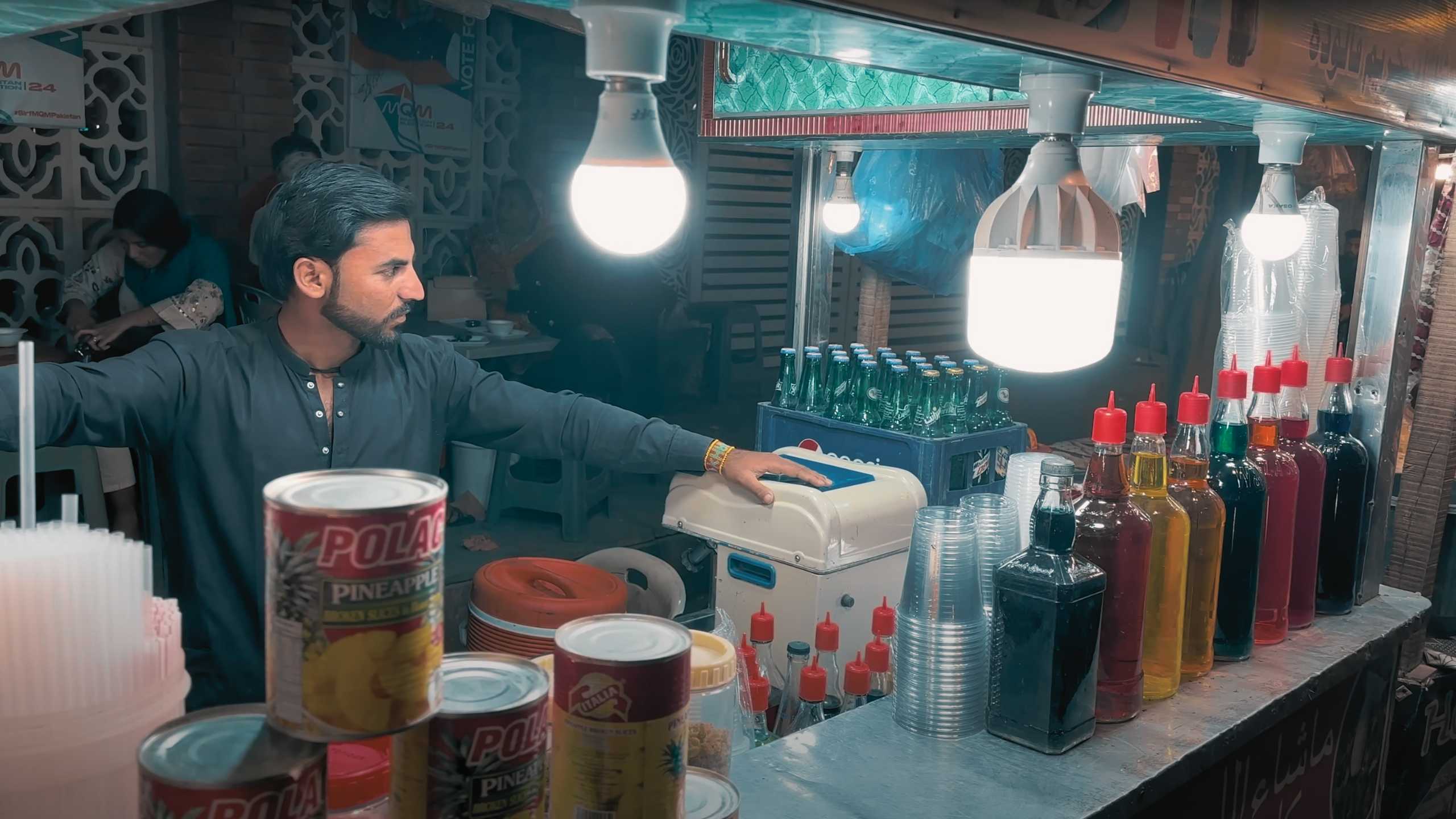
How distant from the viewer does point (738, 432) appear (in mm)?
8969

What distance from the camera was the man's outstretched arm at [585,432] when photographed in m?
2.46

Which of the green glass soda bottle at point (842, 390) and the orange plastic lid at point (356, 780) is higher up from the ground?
the green glass soda bottle at point (842, 390)

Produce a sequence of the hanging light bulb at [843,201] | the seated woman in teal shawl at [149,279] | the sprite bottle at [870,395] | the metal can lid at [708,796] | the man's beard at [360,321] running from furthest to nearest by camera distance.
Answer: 1. the seated woman in teal shawl at [149,279]
2. the hanging light bulb at [843,201]
3. the sprite bottle at [870,395]
4. the man's beard at [360,321]
5. the metal can lid at [708,796]

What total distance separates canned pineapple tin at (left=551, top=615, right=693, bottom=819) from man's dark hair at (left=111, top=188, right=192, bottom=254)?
4660 millimetres

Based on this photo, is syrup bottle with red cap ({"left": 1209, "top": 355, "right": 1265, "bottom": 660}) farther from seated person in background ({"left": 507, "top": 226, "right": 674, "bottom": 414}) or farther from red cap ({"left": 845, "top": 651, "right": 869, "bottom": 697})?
seated person in background ({"left": 507, "top": 226, "right": 674, "bottom": 414})

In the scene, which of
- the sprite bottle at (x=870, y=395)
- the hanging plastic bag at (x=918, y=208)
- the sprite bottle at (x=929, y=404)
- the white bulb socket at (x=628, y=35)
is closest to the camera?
the white bulb socket at (x=628, y=35)

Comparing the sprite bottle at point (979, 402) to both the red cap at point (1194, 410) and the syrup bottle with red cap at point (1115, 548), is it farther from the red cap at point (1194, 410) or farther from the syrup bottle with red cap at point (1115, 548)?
the syrup bottle with red cap at point (1115, 548)

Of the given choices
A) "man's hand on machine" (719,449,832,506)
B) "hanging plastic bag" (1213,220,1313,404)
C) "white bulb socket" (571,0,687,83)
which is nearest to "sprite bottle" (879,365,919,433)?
"hanging plastic bag" (1213,220,1313,404)

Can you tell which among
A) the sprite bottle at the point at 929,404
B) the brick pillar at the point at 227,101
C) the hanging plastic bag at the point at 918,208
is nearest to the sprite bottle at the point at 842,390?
the sprite bottle at the point at 929,404

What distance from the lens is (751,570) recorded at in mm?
2512

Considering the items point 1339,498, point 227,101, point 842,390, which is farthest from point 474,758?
point 227,101

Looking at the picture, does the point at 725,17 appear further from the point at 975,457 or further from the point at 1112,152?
the point at 1112,152

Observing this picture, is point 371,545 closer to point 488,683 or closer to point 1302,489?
point 488,683

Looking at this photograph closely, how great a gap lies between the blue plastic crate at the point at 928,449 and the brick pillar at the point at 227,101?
398cm
